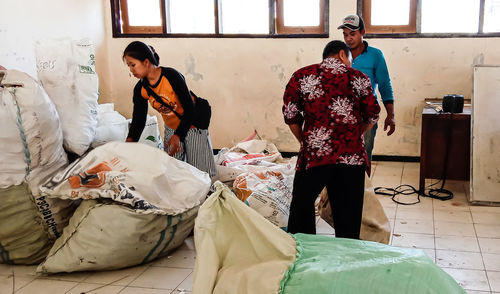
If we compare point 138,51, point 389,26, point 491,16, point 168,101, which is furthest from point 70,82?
point 491,16

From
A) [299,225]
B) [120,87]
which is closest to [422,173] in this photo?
[299,225]

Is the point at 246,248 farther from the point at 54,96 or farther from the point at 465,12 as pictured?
the point at 465,12

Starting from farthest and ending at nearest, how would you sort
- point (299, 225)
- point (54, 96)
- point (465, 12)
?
1. point (465, 12)
2. point (54, 96)
3. point (299, 225)

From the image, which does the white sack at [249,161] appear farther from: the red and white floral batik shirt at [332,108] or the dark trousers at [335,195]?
the red and white floral batik shirt at [332,108]

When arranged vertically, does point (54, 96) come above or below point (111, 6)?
below

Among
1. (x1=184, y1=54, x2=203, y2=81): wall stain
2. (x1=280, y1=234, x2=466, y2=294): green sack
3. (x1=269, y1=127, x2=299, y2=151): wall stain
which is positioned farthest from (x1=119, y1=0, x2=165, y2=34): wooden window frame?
(x1=280, y1=234, x2=466, y2=294): green sack

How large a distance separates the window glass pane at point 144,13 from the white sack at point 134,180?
272 cm

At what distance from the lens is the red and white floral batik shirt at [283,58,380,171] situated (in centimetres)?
213

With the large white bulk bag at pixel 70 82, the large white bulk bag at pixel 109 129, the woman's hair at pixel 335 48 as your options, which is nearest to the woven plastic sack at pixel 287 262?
the woman's hair at pixel 335 48

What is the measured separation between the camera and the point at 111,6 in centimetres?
522

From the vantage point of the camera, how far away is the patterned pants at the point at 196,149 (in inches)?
120

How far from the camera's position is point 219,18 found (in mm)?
5016

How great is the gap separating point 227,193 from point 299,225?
2.63 ft

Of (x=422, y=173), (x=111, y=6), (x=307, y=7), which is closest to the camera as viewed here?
(x=422, y=173)
